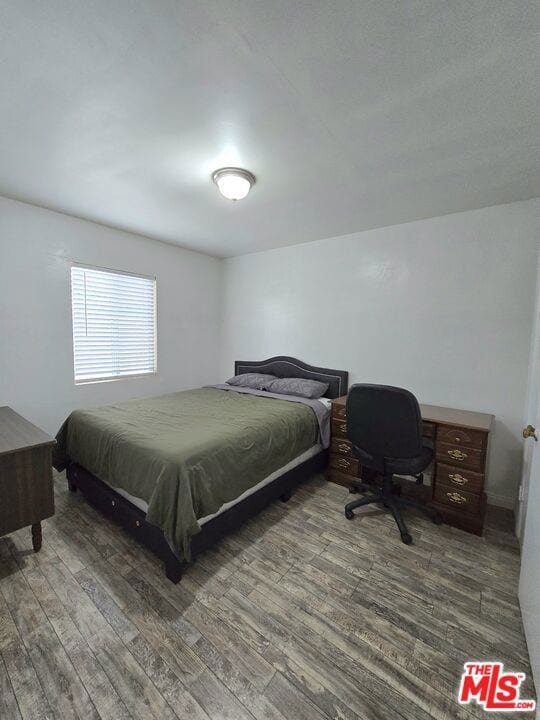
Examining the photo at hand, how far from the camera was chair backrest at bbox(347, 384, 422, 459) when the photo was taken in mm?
1896

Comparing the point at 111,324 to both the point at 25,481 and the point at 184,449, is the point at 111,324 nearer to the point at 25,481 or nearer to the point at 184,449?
the point at 25,481

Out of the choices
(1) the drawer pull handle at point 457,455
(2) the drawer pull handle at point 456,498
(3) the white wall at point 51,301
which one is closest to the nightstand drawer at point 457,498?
(2) the drawer pull handle at point 456,498

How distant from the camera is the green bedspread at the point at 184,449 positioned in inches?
62.4

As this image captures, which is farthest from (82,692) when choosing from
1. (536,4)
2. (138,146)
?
(536,4)

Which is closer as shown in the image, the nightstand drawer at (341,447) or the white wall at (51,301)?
the white wall at (51,301)

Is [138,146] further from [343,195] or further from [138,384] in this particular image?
[138,384]

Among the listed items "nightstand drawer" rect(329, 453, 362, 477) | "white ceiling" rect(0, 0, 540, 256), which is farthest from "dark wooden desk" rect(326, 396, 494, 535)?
"white ceiling" rect(0, 0, 540, 256)

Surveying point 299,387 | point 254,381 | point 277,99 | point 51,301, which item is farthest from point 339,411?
point 51,301

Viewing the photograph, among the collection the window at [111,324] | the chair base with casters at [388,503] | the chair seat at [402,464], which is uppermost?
the window at [111,324]

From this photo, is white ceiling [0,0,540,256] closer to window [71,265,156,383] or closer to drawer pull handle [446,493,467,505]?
window [71,265,156,383]

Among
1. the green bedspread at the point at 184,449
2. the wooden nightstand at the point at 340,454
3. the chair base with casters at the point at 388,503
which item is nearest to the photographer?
the green bedspread at the point at 184,449

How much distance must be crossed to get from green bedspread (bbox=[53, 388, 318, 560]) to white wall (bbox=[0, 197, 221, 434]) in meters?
0.73

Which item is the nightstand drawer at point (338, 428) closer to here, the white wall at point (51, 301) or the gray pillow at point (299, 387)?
the gray pillow at point (299, 387)

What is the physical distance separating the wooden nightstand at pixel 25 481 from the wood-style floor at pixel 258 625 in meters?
0.28
